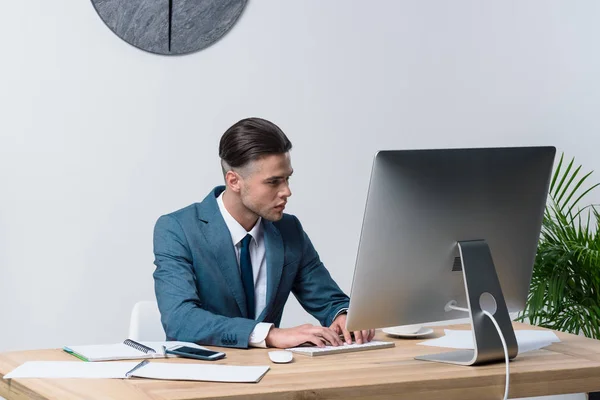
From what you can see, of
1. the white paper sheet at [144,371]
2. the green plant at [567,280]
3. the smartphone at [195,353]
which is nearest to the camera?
the white paper sheet at [144,371]

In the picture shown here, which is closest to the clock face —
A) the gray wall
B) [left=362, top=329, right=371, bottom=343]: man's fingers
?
the gray wall

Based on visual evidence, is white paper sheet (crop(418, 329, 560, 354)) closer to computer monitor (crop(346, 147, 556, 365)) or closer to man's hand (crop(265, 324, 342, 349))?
A: computer monitor (crop(346, 147, 556, 365))

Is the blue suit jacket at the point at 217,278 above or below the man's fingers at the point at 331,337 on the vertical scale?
above

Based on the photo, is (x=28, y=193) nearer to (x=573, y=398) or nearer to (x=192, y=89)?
(x=192, y=89)

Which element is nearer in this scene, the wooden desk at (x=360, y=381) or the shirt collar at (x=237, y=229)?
the wooden desk at (x=360, y=381)

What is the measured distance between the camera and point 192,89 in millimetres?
3645

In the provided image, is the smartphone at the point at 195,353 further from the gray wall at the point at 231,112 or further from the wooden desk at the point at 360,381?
the gray wall at the point at 231,112

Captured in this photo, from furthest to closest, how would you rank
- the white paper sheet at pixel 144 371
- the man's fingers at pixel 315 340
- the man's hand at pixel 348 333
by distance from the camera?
the man's hand at pixel 348 333
the man's fingers at pixel 315 340
the white paper sheet at pixel 144 371

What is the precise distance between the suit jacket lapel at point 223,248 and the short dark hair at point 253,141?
17 centimetres

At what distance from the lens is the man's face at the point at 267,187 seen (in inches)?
99.7

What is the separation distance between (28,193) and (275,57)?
1.15m

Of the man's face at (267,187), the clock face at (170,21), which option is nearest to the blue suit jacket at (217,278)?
the man's face at (267,187)

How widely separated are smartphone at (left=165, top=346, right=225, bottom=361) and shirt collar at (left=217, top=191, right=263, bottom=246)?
499 millimetres

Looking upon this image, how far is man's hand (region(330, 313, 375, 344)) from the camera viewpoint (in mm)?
2334
